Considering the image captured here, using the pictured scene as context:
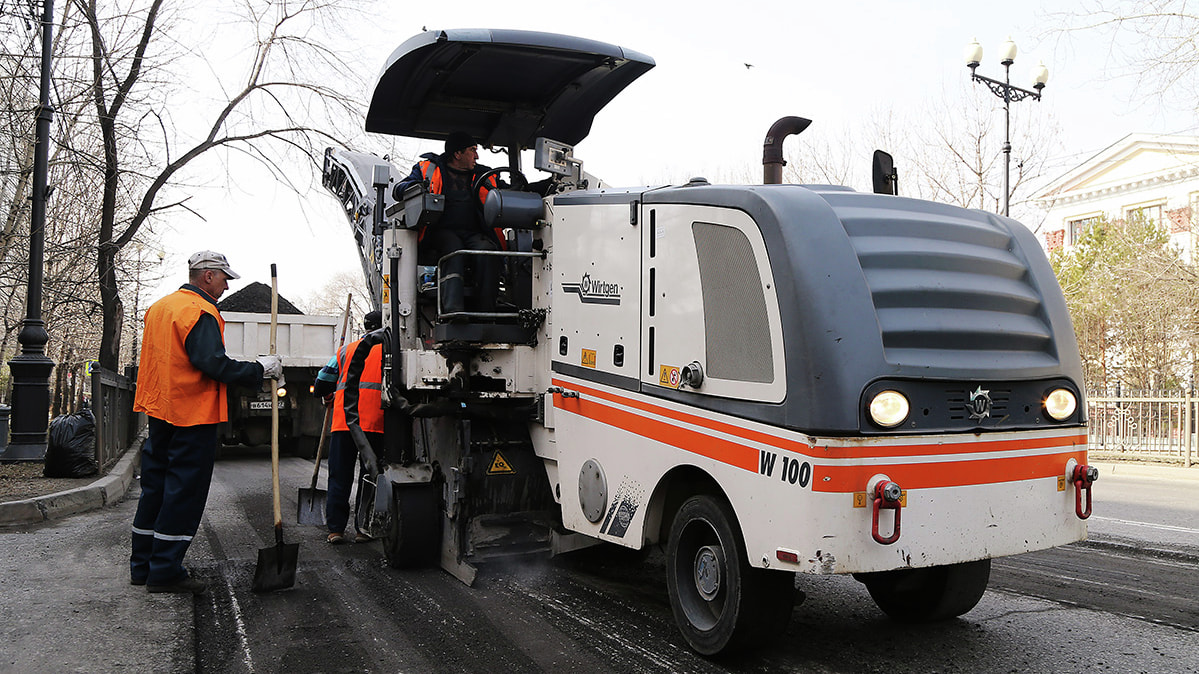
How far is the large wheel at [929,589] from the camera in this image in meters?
4.76

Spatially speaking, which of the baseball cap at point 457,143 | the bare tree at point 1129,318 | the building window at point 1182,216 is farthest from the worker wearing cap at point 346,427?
the building window at point 1182,216

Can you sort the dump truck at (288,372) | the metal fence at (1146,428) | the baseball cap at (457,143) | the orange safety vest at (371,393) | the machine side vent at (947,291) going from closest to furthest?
1. the machine side vent at (947,291)
2. the baseball cap at (457,143)
3. the orange safety vest at (371,393)
4. the dump truck at (288,372)
5. the metal fence at (1146,428)

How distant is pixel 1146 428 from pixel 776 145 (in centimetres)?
1476

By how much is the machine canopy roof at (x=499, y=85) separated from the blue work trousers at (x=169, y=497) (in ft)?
9.32

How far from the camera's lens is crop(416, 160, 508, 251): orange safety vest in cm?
647

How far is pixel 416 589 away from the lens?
230 inches

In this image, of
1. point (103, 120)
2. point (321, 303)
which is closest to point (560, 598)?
point (103, 120)

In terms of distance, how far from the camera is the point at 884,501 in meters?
3.74

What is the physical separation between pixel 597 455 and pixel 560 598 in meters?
1.03

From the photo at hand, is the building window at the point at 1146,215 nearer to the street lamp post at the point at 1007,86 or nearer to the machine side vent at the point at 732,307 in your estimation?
the street lamp post at the point at 1007,86

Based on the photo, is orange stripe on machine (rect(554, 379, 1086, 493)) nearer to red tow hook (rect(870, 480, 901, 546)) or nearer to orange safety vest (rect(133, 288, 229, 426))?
red tow hook (rect(870, 480, 901, 546))

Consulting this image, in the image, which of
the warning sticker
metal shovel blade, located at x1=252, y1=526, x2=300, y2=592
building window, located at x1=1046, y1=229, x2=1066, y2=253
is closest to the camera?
the warning sticker

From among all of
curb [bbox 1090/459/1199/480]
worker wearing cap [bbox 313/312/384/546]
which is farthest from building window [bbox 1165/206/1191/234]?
worker wearing cap [bbox 313/312/384/546]

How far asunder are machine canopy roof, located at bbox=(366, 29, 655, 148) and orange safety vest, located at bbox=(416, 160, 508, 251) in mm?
706
